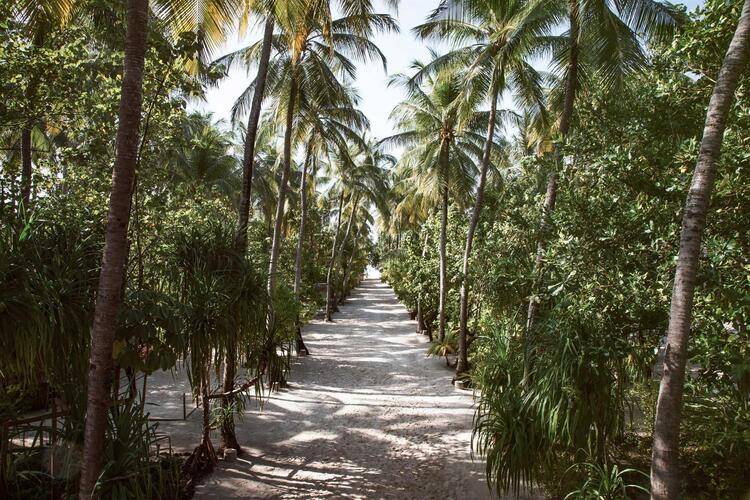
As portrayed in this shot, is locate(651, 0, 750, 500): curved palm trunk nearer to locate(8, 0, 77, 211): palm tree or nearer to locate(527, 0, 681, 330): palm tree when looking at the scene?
locate(527, 0, 681, 330): palm tree

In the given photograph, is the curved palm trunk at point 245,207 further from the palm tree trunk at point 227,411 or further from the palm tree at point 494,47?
the palm tree at point 494,47

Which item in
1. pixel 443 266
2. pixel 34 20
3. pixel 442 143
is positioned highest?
pixel 442 143

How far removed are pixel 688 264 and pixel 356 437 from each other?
6.45 m

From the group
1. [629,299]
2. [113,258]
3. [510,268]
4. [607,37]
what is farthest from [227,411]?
[607,37]

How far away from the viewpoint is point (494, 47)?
10945 millimetres

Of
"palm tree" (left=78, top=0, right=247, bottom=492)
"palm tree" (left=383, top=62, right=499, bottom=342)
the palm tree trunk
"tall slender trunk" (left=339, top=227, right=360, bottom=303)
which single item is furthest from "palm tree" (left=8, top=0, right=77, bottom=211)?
"tall slender trunk" (left=339, top=227, right=360, bottom=303)

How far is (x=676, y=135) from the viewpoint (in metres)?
5.86

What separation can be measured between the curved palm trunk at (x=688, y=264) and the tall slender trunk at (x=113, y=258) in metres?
4.68

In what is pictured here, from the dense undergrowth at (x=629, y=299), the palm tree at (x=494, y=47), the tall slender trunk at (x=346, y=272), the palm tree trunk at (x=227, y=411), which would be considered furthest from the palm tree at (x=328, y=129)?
the tall slender trunk at (x=346, y=272)

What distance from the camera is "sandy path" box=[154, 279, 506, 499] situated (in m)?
6.64

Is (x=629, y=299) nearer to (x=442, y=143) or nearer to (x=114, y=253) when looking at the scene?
(x=114, y=253)

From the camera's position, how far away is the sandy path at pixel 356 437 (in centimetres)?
664

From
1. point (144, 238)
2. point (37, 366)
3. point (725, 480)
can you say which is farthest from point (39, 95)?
point (725, 480)

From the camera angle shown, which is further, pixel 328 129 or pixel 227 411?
pixel 328 129
